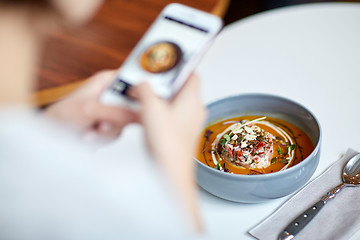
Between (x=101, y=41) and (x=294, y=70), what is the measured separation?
2.02 ft

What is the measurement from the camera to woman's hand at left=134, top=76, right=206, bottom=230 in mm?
424

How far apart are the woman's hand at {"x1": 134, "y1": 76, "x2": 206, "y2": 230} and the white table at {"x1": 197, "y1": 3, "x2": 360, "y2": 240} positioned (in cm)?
12

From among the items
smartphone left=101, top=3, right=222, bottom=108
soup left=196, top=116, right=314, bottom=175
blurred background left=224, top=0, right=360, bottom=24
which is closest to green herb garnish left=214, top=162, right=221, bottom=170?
soup left=196, top=116, right=314, bottom=175

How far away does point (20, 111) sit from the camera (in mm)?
414

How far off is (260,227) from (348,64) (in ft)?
1.44

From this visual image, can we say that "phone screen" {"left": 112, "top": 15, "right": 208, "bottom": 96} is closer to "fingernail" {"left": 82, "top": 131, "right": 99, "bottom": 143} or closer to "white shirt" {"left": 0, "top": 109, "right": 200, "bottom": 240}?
"fingernail" {"left": 82, "top": 131, "right": 99, "bottom": 143}

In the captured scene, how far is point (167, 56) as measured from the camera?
59 cm

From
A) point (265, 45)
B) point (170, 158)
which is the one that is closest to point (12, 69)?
point (170, 158)

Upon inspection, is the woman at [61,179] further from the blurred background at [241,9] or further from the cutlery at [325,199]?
the blurred background at [241,9]

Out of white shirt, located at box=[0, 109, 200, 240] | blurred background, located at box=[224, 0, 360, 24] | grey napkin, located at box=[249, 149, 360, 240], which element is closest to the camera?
white shirt, located at box=[0, 109, 200, 240]

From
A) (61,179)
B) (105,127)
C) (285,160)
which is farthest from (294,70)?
(61,179)

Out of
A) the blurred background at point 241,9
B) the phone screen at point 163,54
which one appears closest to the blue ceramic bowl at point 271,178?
the phone screen at point 163,54

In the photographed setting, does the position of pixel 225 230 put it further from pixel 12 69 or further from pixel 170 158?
pixel 12 69

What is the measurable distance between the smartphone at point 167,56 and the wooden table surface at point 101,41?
0.59 m
